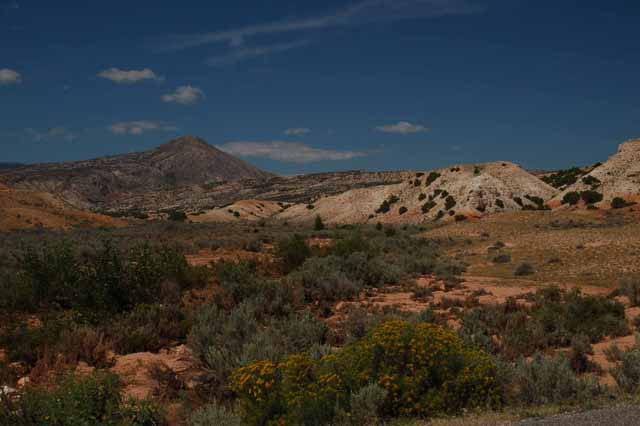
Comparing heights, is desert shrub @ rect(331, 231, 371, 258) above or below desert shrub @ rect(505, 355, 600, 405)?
above

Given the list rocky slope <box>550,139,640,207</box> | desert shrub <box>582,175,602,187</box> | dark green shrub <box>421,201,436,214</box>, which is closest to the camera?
rocky slope <box>550,139,640,207</box>

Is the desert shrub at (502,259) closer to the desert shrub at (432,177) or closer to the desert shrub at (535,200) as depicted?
the desert shrub at (535,200)

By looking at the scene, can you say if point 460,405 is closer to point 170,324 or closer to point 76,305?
point 170,324

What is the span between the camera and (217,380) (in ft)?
21.6

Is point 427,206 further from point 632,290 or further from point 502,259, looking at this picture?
point 632,290

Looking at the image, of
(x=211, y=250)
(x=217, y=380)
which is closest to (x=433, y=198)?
(x=211, y=250)

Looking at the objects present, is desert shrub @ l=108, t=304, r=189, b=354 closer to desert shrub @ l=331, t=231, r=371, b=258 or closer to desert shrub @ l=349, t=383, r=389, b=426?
desert shrub @ l=349, t=383, r=389, b=426

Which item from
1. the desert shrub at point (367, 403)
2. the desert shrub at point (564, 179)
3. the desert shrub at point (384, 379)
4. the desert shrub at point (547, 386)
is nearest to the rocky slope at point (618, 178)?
the desert shrub at point (564, 179)

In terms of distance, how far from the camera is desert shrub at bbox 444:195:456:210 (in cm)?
5116

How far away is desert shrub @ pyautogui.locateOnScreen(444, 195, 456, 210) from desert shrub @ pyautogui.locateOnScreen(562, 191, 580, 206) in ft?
36.5

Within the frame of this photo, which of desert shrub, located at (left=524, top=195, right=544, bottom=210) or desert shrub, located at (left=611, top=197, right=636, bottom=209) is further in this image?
desert shrub, located at (left=524, top=195, right=544, bottom=210)

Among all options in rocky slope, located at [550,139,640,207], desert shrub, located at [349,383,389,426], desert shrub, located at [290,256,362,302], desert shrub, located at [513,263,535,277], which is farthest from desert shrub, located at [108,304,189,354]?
rocky slope, located at [550,139,640,207]

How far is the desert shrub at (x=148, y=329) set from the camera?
28.1 feet

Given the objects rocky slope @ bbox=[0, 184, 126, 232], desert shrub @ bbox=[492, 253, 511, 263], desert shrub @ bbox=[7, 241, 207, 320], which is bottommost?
desert shrub @ bbox=[492, 253, 511, 263]
